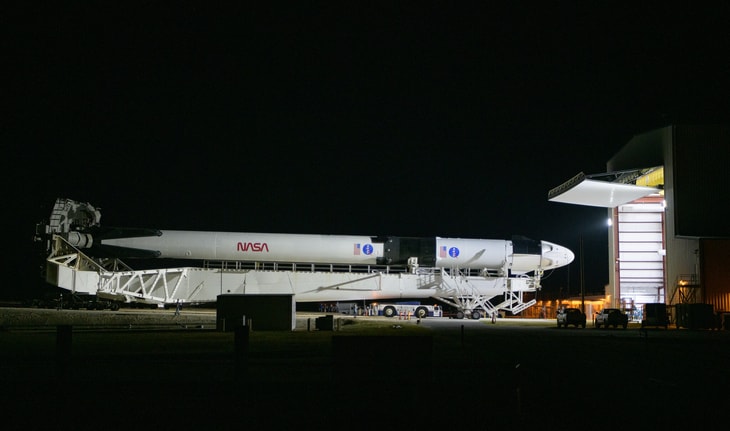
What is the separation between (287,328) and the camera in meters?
28.5

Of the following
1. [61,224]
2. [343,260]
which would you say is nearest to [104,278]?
[61,224]

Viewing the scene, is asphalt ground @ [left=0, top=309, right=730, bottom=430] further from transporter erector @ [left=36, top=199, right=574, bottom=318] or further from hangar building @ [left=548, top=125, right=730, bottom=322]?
transporter erector @ [left=36, top=199, right=574, bottom=318]

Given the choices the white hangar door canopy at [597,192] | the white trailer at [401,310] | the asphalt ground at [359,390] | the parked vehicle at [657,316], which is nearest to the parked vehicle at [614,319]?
the parked vehicle at [657,316]

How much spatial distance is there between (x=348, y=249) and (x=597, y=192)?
16.5m

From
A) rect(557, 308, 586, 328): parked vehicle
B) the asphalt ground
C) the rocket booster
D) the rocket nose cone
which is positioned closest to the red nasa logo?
the rocket booster

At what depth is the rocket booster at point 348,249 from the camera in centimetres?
4134

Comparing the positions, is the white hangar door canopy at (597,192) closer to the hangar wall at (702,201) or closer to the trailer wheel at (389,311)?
the hangar wall at (702,201)

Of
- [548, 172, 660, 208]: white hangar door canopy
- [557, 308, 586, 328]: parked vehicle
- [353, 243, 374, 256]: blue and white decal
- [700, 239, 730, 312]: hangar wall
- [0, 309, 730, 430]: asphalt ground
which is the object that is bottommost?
[557, 308, 586, 328]: parked vehicle

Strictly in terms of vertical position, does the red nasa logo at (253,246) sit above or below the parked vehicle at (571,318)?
above

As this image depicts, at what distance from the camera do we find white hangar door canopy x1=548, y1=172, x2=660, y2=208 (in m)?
39.3

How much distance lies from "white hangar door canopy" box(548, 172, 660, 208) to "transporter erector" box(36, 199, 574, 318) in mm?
4580

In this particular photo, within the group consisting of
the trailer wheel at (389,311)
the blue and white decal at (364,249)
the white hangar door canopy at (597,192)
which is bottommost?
the trailer wheel at (389,311)

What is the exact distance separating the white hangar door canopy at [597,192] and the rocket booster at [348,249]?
4.56 m

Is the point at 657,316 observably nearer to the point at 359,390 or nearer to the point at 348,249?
the point at 348,249
